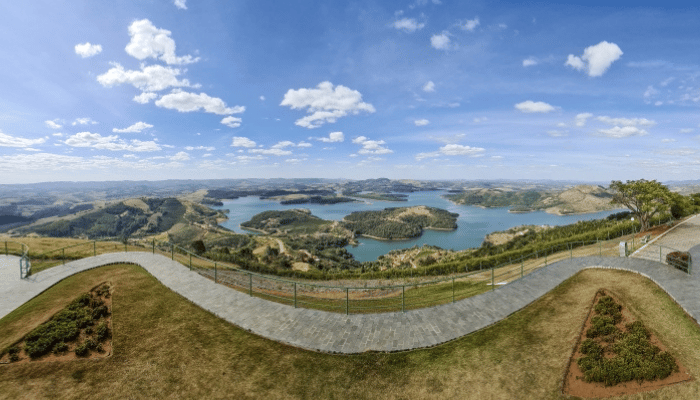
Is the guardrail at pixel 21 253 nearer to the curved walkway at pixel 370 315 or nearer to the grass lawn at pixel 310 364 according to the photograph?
the curved walkway at pixel 370 315

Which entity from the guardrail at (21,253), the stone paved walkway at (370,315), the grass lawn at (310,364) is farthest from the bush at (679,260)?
Answer: the guardrail at (21,253)

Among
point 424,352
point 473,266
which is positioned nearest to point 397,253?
point 473,266

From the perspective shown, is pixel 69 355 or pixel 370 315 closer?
pixel 69 355

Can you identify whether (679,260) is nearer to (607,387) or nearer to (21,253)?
(607,387)

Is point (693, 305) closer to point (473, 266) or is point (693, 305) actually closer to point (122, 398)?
point (122, 398)

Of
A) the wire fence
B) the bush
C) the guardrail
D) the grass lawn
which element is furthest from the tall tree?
the guardrail

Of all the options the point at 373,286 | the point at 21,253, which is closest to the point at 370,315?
the point at 373,286
